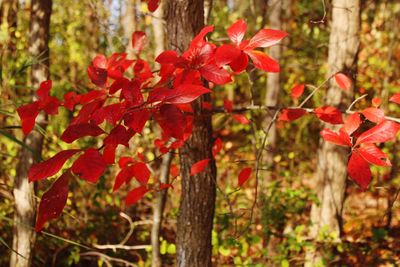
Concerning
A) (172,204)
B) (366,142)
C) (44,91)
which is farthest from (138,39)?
(172,204)

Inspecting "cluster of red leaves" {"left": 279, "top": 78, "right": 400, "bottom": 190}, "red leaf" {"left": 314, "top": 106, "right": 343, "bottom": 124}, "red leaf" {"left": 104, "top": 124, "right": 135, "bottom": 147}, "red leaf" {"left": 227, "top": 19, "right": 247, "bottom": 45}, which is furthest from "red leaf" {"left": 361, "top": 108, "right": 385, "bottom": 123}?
"red leaf" {"left": 104, "top": 124, "right": 135, "bottom": 147}

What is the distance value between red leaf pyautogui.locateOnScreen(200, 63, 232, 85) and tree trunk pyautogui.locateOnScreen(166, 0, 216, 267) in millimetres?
495

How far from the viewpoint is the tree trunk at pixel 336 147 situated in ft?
10.9

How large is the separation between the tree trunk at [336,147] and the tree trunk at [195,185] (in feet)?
5.00

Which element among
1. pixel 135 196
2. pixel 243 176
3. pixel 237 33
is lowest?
pixel 135 196

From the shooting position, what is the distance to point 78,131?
1.21 m

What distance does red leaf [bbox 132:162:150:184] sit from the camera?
1.67m

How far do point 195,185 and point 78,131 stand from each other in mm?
867

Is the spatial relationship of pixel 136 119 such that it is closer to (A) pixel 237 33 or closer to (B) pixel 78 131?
(B) pixel 78 131

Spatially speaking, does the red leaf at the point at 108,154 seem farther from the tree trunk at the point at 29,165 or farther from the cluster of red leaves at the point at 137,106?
the tree trunk at the point at 29,165

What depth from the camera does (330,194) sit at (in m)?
3.52

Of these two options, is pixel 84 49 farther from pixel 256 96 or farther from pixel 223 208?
pixel 223 208

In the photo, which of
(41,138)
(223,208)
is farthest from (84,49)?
(41,138)

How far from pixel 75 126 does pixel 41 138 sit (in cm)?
157
